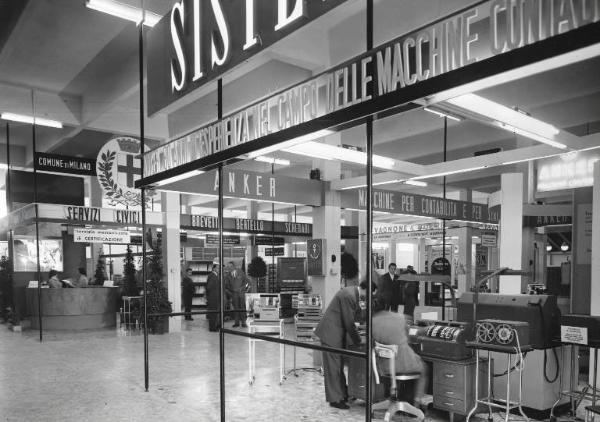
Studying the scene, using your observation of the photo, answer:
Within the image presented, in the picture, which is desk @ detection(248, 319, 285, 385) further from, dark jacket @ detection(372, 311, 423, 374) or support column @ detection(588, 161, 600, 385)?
support column @ detection(588, 161, 600, 385)

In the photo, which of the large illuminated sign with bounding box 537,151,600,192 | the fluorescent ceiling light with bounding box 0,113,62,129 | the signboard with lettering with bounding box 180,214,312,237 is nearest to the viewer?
the large illuminated sign with bounding box 537,151,600,192


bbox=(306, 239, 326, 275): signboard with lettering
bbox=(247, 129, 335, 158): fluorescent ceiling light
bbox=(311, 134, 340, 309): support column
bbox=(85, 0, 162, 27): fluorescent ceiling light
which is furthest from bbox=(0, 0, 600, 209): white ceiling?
bbox=(247, 129, 335, 158): fluorescent ceiling light

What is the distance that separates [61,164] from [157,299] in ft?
11.8

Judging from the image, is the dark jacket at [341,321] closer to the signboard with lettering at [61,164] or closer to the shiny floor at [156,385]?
the shiny floor at [156,385]

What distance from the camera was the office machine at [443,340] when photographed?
5.03 meters

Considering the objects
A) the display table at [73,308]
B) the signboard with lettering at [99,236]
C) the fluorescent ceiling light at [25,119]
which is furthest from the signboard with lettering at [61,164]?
the display table at [73,308]

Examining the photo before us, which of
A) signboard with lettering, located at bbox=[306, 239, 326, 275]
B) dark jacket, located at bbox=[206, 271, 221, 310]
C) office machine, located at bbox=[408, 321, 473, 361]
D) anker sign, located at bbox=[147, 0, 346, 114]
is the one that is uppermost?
anker sign, located at bbox=[147, 0, 346, 114]

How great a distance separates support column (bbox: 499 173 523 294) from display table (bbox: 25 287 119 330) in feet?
32.6

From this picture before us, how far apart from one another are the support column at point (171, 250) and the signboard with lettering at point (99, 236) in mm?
961

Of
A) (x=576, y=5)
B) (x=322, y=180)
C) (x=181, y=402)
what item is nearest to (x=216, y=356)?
(x=181, y=402)

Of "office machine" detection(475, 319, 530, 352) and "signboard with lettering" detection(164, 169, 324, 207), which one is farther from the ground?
"signboard with lettering" detection(164, 169, 324, 207)

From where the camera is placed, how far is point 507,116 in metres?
4.14

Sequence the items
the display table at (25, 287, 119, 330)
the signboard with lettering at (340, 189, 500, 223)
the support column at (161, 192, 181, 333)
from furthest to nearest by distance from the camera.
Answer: the display table at (25, 287, 119, 330), the support column at (161, 192, 181, 333), the signboard with lettering at (340, 189, 500, 223)

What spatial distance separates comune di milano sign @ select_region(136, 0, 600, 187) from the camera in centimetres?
190
